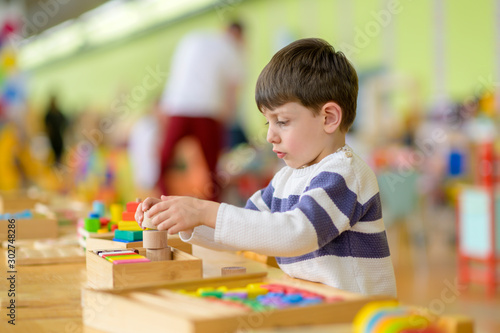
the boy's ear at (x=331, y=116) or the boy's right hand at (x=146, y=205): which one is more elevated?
the boy's ear at (x=331, y=116)

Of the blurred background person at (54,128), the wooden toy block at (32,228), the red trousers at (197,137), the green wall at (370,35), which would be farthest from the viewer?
the blurred background person at (54,128)

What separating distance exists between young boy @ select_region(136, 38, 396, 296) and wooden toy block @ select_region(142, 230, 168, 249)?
0.04 meters

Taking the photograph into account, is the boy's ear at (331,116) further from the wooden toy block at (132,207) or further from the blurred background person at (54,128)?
the blurred background person at (54,128)

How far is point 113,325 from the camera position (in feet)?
2.64

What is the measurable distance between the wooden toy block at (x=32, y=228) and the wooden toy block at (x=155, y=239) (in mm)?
720

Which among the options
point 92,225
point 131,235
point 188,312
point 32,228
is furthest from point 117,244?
point 32,228

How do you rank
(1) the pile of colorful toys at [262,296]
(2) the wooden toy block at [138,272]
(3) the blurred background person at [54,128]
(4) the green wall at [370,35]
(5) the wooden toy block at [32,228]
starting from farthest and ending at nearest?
1. (3) the blurred background person at [54,128]
2. (4) the green wall at [370,35]
3. (5) the wooden toy block at [32,228]
4. (2) the wooden toy block at [138,272]
5. (1) the pile of colorful toys at [262,296]

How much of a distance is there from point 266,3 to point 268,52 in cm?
67

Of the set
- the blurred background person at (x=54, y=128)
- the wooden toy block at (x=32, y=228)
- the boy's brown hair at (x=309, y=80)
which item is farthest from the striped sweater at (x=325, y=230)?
the blurred background person at (x=54, y=128)

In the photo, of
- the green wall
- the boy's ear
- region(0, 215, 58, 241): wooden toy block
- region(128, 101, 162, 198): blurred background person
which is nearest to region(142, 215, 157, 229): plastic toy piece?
the boy's ear

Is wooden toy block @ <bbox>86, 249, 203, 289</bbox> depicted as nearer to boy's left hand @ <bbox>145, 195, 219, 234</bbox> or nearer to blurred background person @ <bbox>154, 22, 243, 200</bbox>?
boy's left hand @ <bbox>145, 195, 219, 234</bbox>

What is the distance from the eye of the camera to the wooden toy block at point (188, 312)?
71 cm

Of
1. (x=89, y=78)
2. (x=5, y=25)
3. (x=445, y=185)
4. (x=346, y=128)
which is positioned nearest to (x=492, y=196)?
(x=445, y=185)

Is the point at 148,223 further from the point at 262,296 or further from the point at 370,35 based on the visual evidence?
the point at 370,35
